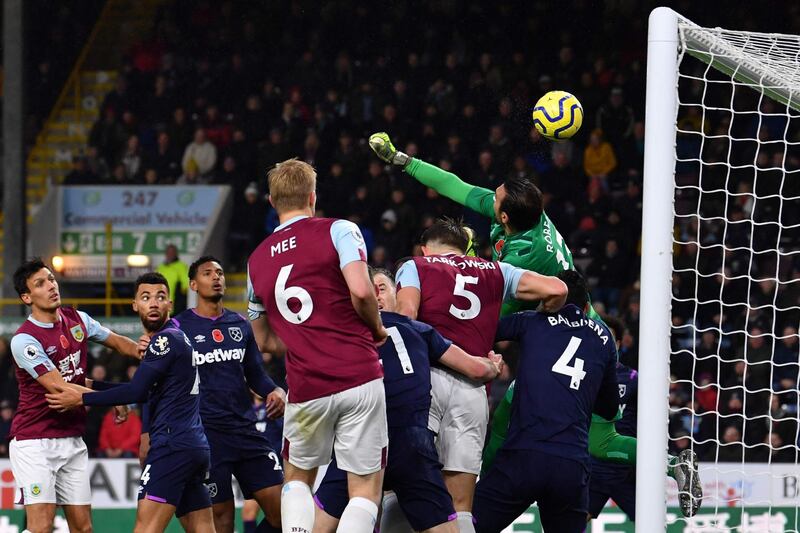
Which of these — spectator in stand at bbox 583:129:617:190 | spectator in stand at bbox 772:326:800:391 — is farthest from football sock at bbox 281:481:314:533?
spectator in stand at bbox 583:129:617:190

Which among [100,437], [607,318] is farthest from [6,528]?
[607,318]

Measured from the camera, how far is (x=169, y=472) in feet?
22.3

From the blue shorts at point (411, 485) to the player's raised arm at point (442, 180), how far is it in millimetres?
1712

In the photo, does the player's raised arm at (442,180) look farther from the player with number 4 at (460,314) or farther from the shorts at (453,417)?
the shorts at (453,417)

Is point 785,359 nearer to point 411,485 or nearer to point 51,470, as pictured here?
point 411,485

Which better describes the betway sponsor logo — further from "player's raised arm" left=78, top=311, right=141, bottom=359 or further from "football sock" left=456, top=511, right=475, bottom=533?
"football sock" left=456, top=511, right=475, bottom=533

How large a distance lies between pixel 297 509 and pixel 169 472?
1579 millimetres

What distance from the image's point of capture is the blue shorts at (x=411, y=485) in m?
5.69

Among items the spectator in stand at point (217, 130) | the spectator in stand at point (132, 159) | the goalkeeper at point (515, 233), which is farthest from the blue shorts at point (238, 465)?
the spectator in stand at point (217, 130)

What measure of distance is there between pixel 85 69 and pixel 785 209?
12.3 m

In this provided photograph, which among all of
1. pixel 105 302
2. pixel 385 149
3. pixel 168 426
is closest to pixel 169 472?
pixel 168 426

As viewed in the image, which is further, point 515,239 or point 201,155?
point 201,155

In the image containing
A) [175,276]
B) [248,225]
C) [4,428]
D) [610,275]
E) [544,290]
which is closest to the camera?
[544,290]

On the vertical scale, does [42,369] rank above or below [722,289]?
below
